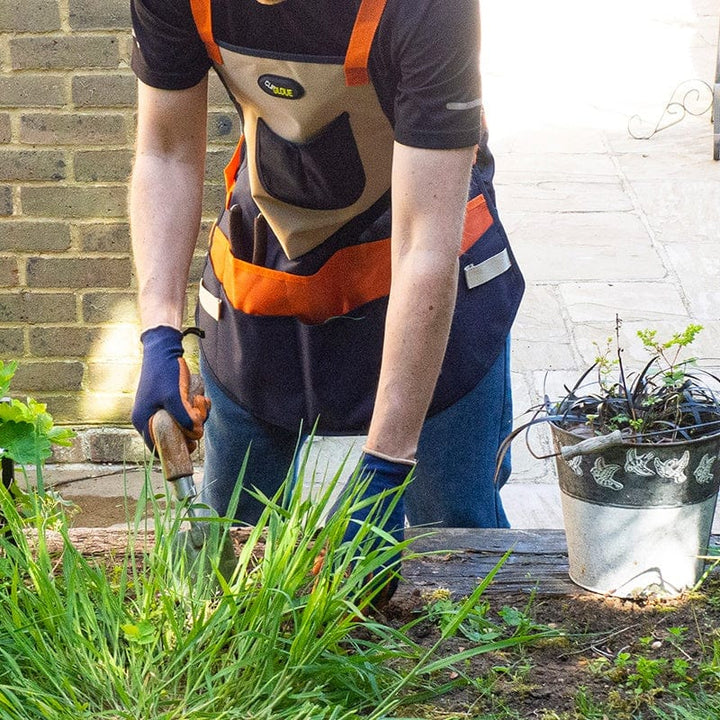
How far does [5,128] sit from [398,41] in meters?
2.28

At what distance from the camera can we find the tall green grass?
1445 millimetres

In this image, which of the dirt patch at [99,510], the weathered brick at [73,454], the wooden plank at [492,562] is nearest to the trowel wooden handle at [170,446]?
the wooden plank at [492,562]

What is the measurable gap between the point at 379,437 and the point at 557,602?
0.39 m

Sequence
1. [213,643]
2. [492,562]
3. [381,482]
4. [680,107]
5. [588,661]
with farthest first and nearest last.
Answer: [680,107]
[492,562]
[381,482]
[588,661]
[213,643]

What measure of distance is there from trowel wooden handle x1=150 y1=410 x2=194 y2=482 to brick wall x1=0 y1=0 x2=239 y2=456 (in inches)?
76.4

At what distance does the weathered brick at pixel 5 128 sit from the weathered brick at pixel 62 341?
0.62m

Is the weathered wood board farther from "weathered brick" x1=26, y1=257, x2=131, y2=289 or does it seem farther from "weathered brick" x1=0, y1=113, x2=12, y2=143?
"weathered brick" x1=0, y1=113, x2=12, y2=143

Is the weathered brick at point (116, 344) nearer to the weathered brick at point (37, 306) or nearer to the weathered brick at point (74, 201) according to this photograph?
the weathered brick at point (37, 306)

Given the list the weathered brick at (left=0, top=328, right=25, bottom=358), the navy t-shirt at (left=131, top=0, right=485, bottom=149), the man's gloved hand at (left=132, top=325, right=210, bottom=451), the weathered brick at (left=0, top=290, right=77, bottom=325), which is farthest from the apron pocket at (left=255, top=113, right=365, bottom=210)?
the weathered brick at (left=0, top=328, right=25, bottom=358)

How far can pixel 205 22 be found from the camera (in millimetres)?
1865

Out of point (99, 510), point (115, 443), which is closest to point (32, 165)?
point (115, 443)

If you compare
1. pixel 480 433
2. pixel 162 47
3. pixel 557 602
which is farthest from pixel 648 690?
pixel 162 47

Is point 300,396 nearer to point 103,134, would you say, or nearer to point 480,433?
point 480,433

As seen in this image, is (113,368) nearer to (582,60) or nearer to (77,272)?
(77,272)
